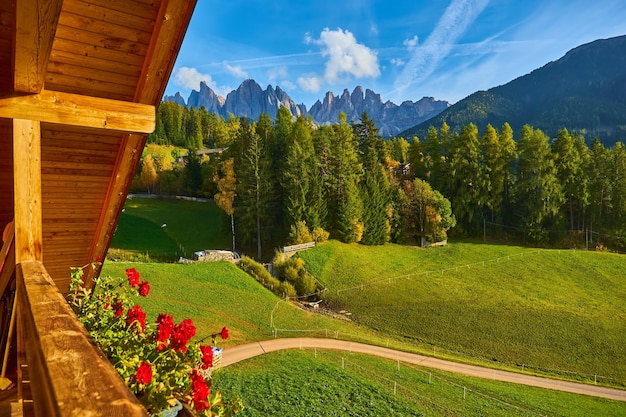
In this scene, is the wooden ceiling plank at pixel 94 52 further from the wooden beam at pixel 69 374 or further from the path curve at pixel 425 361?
the path curve at pixel 425 361

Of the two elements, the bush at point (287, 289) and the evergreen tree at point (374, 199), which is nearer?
the bush at point (287, 289)

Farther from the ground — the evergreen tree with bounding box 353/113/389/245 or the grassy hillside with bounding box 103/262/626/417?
the evergreen tree with bounding box 353/113/389/245

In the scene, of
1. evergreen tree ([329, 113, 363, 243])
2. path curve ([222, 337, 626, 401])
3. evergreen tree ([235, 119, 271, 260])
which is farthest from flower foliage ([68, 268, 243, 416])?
evergreen tree ([329, 113, 363, 243])

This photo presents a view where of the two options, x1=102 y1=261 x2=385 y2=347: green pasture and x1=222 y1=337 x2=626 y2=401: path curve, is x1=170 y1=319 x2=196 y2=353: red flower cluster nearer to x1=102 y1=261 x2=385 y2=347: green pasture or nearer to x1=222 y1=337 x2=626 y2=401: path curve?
x1=222 y1=337 x2=626 y2=401: path curve

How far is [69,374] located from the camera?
1099 mm

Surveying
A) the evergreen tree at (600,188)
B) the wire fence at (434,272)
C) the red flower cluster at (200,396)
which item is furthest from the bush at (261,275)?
the evergreen tree at (600,188)

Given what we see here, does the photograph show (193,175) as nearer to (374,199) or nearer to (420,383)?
(374,199)

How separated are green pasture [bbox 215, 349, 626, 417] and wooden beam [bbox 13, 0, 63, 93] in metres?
8.98

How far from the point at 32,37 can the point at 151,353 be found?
109 inches

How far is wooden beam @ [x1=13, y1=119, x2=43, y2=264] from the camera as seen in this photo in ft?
12.1

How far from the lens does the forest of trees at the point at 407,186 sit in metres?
Answer: 35.4

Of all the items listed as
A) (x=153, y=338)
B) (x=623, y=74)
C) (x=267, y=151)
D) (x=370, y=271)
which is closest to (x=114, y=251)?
(x=267, y=151)

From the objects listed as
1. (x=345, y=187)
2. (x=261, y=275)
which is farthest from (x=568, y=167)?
(x=261, y=275)

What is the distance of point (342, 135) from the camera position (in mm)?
39094
